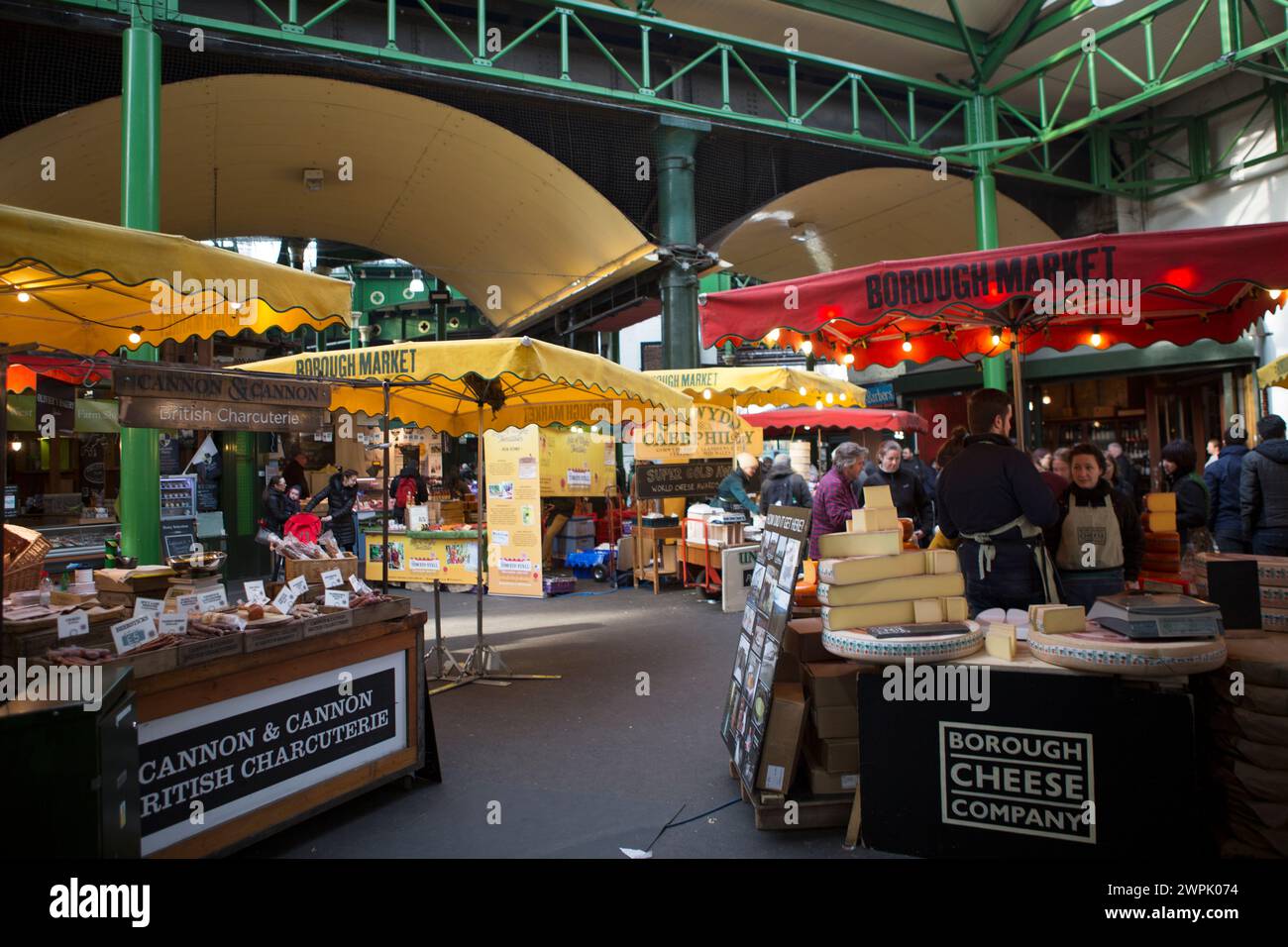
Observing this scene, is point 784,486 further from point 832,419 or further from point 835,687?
point 835,687

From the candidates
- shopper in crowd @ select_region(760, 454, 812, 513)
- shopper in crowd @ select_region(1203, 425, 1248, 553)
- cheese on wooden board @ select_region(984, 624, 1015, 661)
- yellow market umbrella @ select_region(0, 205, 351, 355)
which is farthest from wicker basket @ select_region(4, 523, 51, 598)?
shopper in crowd @ select_region(1203, 425, 1248, 553)

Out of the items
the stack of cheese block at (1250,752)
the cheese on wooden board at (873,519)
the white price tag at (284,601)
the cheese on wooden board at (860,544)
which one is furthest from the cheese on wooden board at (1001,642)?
the white price tag at (284,601)

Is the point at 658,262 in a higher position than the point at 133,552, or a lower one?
higher

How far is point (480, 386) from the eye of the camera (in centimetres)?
671

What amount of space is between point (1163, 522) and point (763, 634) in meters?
3.21

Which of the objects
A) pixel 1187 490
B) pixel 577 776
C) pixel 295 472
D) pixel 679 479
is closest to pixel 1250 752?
pixel 577 776

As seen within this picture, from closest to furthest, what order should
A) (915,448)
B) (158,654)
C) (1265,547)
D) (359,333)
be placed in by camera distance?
1. (158,654)
2. (1265,547)
3. (915,448)
4. (359,333)

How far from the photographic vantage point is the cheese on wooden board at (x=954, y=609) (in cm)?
343

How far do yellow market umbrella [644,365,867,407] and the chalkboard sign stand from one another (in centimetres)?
121

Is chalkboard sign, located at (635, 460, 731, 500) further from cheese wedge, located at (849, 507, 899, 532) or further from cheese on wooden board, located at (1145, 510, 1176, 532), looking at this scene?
cheese wedge, located at (849, 507, 899, 532)

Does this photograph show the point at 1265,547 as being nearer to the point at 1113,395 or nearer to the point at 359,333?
the point at 1113,395

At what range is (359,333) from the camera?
20953 millimetres

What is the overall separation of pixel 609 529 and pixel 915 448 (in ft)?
32.4

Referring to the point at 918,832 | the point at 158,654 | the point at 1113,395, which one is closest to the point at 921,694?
the point at 918,832
